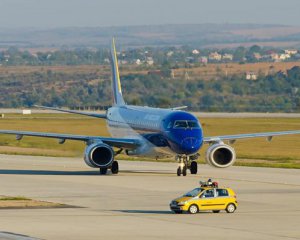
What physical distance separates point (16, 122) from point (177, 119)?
270ft

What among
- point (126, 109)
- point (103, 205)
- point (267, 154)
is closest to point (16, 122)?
point (267, 154)

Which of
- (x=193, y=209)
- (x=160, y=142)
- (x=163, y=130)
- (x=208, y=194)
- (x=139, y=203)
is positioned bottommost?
(x=193, y=209)

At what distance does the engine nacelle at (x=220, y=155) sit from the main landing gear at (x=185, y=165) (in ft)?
3.39

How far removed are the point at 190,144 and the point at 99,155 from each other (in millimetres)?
6919

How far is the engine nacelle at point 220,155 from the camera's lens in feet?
238

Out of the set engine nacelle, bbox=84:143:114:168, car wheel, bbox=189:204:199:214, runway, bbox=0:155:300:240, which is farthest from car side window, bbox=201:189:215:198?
engine nacelle, bbox=84:143:114:168

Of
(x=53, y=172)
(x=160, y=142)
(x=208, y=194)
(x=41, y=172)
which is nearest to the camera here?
(x=208, y=194)

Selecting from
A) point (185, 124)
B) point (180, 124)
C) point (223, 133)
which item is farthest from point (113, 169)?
point (223, 133)

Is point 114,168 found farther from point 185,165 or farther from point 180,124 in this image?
point 180,124

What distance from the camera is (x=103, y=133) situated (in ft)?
406

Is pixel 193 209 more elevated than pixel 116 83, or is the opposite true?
pixel 116 83

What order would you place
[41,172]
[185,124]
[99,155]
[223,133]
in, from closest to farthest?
1. [185,124]
2. [99,155]
3. [41,172]
4. [223,133]

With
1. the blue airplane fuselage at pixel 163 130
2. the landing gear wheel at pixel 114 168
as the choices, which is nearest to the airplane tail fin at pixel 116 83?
the blue airplane fuselage at pixel 163 130

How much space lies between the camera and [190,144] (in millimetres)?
67750
